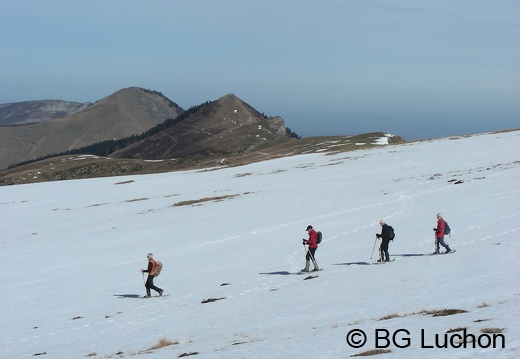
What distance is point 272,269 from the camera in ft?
93.7

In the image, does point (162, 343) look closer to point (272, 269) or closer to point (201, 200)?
point (272, 269)

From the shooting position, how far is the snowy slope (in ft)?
55.6

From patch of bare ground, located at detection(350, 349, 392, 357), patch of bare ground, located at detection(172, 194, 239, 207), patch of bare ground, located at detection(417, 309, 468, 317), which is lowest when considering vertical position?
patch of bare ground, located at detection(350, 349, 392, 357)

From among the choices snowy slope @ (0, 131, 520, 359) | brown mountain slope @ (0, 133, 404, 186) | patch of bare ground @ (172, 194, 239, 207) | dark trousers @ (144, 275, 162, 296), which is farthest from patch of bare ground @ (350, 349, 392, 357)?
brown mountain slope @ (0, 133, 404, 186)

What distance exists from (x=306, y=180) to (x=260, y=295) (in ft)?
136

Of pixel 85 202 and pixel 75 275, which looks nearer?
pixel 75 275

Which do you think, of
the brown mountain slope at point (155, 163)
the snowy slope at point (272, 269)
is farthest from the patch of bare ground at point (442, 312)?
the brown mountain slope at point (155, 163)

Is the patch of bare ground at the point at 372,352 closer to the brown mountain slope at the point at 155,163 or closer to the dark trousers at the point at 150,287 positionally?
the dark trousers at the point at 150,287

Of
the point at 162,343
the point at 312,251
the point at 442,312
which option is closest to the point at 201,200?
the point at 312,251

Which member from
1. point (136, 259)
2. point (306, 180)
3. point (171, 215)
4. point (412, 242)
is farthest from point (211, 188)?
point (412, 242)

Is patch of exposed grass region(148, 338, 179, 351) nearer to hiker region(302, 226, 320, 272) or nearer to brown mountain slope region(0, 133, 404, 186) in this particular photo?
hiker region(302, 226, 320, 272)

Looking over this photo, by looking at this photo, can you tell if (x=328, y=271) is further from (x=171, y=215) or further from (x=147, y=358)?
(x=171, y=215)

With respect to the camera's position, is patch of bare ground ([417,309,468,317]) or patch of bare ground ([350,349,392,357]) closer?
patch of bare ground ([350,349,392,357])

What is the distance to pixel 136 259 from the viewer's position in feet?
119
